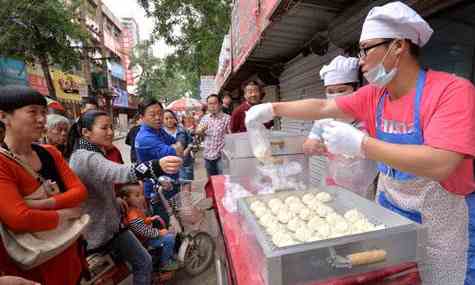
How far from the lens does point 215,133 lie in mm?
5031

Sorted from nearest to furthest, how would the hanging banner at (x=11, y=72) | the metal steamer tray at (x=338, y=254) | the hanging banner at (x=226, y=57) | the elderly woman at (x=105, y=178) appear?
the metal steamer tray at (x=338, y=254)
the elderly woman at (x=105, y=178)
the hanging banner at (x=226, y=57)
the hanging banner at (x=11, y=72)

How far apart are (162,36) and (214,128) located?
10125mm

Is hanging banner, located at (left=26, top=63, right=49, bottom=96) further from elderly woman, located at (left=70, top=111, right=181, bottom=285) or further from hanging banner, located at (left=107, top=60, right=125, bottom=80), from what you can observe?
hanging banner, located at (left=107, top=60, right=125, bottom=80)

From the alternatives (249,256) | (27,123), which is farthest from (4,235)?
(249,256)

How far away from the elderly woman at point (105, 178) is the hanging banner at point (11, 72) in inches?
488

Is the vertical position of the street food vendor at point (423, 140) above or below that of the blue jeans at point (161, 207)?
above

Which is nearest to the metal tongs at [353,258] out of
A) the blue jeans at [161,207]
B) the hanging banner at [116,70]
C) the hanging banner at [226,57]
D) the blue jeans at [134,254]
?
the blue jeans at [134,254]

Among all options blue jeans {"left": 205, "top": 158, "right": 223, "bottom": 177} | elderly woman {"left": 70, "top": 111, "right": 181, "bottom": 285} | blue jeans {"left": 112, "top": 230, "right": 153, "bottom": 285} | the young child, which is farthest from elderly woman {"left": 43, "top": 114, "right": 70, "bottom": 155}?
blue jeans {"left": 205, "top": 158, "right": 223, "bottom": 177}

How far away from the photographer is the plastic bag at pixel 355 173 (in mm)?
1873

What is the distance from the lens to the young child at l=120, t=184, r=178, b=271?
8.26 feet

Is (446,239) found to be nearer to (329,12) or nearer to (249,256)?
(249,256)

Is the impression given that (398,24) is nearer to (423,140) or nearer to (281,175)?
(423,140)

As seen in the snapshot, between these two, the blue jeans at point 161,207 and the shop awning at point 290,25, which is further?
the blue jeans at point 161,207

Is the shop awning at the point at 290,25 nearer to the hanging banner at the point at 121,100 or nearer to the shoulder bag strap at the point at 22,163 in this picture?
the shoulder bag strap at the point at 22,163
